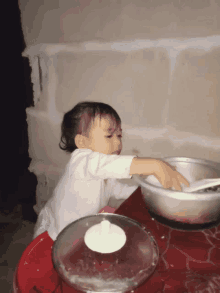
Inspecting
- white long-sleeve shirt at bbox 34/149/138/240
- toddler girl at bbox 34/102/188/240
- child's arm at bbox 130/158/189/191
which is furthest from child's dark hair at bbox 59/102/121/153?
child's arm at bbox 130/158/189/191

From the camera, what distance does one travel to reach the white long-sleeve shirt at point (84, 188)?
0.70 metres

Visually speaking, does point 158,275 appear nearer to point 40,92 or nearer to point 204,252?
point 204,252

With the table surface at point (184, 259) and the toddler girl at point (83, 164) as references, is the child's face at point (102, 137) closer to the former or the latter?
the toddler girl at point (83, 164)

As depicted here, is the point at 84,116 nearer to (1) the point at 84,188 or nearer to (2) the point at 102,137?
(2) the point at 102,137

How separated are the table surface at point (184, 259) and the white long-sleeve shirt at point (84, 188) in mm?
167

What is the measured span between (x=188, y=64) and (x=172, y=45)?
0.11 m

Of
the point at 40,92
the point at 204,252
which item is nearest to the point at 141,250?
the point at 204,252

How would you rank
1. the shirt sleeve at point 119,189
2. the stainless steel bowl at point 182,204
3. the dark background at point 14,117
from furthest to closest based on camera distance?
the dark background at point 14,117
the shirt sleeve at point 119,189
the stainless steel bowl at point 182,204

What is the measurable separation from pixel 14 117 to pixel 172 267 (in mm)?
1331

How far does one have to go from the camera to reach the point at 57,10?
113 centimetres

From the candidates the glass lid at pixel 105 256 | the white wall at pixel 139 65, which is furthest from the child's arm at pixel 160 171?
the white wall at pixel 139 65

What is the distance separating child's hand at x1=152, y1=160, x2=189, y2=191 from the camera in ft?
2.05

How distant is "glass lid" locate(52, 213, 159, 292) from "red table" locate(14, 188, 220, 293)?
0.11ft

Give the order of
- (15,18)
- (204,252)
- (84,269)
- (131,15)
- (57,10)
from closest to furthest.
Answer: (84,269), (204,252), (131,15), (57,10), (15,18)
